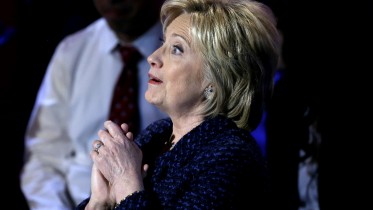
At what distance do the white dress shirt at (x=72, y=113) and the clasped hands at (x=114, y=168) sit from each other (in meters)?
0.85

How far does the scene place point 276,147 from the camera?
1.87 meters

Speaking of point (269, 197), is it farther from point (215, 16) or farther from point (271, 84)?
point (215, 16)

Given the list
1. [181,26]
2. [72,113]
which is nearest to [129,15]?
[72,113]

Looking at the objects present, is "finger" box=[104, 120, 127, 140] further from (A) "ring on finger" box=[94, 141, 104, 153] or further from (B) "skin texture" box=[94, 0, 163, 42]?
(B) "skin texture" box=[94, 0, 163, 42]

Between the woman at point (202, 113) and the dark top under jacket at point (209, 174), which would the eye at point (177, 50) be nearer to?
the woman at point (202, 113)

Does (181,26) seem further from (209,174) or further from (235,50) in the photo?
(209,174)

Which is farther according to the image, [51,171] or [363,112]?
[51,171]

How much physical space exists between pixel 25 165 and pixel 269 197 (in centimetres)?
125

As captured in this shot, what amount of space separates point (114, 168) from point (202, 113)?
0.72ft

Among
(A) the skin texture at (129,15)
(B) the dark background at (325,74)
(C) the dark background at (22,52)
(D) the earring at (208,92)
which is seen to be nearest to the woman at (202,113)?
(D) the earring at (208,92)

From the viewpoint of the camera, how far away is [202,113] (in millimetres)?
1299

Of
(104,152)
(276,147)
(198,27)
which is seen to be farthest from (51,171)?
(198,27)

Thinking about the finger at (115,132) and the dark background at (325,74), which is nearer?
the finger at (115,132)

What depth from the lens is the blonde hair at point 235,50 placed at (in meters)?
1.24
